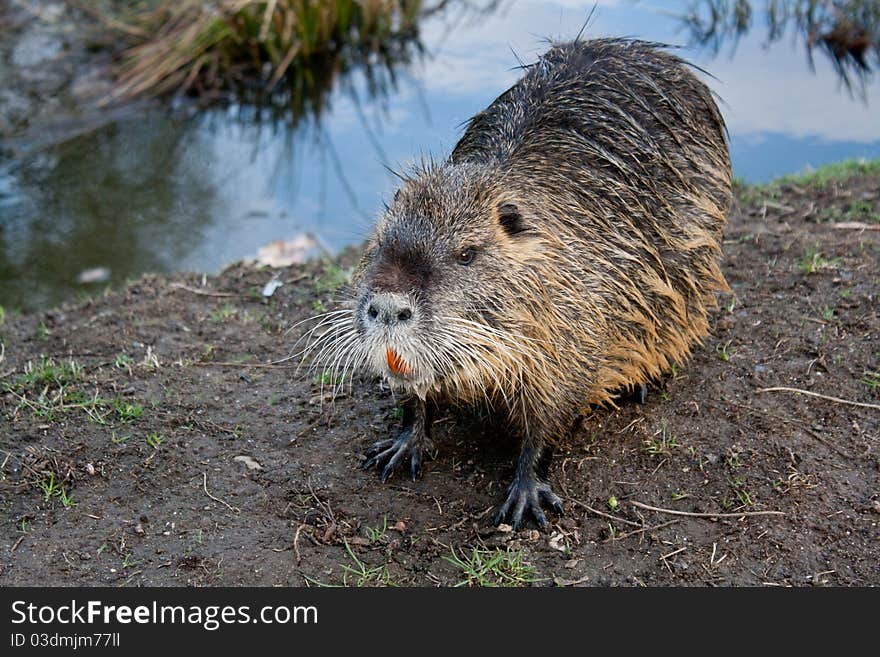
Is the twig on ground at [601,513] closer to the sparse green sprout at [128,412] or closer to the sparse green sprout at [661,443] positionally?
the sparse green sprout at [661,443]

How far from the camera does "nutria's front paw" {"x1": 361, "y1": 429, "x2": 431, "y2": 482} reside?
3.00 metres

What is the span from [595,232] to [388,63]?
16.5 ft

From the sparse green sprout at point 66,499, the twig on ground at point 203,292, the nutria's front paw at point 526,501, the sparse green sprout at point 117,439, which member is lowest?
the sparse green sprout at point 66,499

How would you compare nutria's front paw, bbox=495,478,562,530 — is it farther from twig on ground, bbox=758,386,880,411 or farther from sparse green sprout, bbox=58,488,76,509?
sparse green sprout, bbox=58,488,76,509

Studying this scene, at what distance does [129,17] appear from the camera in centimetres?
739

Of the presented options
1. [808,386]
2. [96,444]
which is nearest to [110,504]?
[96,444]

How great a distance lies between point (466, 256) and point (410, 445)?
767 millimetres

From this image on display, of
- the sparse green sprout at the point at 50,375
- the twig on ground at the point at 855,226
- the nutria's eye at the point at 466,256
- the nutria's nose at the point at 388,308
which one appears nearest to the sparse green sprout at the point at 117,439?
the sparse green sprout at the point at 50,375

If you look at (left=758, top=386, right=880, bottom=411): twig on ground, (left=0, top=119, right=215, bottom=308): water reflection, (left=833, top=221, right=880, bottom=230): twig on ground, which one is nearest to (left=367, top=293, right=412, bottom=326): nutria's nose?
(left=758, top=386, right=880, bottom=411): twig on ground

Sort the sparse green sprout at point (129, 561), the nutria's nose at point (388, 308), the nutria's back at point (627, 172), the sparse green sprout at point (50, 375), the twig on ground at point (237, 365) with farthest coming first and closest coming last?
the twig on ground at point (237, 365) → the sparse green sprout at point (50, 375) → the nutria's back at point (627, 172) → the sparse green sprout at point (129, 561) → the nutria's nose at point (388, 308)

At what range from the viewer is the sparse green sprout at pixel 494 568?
2.55 m

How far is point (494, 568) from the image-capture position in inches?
102

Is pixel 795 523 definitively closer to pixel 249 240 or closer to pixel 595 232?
pixel 595 232

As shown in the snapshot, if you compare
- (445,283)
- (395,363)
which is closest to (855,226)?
(445,283)
